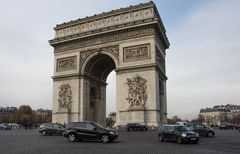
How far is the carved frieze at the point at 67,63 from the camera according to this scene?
133 ft

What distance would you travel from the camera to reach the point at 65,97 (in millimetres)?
39625

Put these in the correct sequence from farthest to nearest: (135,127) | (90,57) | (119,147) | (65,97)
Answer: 1. (65,97)
2. (90,57)
3. (135,127)
4. (119,147)

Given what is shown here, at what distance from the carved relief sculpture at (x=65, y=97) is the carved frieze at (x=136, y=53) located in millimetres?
8852

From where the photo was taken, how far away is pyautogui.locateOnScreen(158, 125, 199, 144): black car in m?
18.1

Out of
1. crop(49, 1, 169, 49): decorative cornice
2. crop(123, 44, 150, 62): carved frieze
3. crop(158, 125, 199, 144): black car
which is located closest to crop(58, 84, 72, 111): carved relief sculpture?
crop(49, 1, 169, 49): decorative cornice

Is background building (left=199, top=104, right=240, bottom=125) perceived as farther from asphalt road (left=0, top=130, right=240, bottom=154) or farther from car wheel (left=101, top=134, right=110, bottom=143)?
Result: asphalt road (left=0, top=130, right=240, bottom=154)

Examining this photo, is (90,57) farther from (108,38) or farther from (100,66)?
(100,66)

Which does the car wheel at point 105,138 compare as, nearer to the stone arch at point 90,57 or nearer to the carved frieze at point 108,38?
the carved frieze at point 108,38

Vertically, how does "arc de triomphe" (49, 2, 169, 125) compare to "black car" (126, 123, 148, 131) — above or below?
above

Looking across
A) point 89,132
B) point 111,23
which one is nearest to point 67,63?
point 111,23

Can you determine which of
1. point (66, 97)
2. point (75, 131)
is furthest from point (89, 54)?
point (75, 131)

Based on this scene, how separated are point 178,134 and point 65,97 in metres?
23.6

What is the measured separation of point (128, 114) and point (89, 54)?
33.5 ft

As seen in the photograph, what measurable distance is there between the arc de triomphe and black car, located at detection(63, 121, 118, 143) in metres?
14.4
